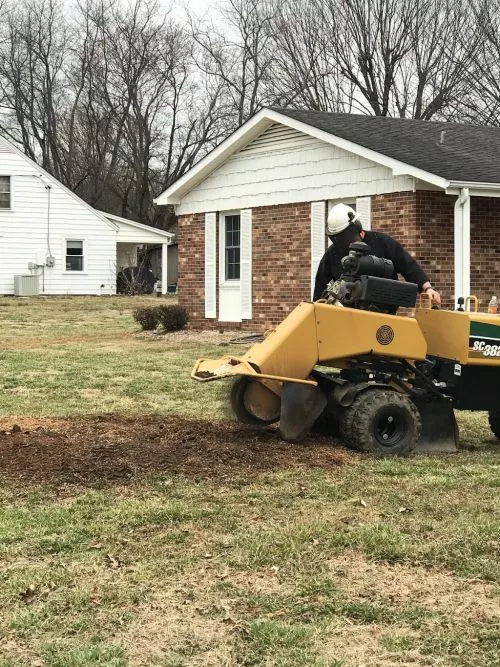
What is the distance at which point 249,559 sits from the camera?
14.2 feet

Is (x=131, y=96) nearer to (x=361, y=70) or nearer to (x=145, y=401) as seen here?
(x=361, y=70)

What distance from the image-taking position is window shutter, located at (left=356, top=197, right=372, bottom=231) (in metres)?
14.6

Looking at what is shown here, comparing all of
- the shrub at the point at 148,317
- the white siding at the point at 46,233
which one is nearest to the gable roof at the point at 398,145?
the shrub at the point at 148,317

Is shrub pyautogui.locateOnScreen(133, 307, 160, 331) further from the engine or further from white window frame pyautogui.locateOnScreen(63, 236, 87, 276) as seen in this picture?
white window frame pyautogui.locateOnScreen(63, 236, 87, 276)

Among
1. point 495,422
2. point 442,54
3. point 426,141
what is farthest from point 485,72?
point 495,422

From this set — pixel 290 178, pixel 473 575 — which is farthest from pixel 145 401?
pixel 290 178

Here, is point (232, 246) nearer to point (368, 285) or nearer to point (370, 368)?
point (370, 368)

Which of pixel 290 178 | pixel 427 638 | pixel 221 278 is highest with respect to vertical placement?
pixel 290 178

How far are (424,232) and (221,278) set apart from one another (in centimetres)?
535

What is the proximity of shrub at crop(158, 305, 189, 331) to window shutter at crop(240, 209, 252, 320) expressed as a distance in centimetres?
152

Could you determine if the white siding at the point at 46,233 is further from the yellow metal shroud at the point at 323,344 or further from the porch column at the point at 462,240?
the yellow metal shroud at the point at 323,344

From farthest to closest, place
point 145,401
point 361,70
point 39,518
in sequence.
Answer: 1. point 361,70
2. point 145,401
3. point 39,518

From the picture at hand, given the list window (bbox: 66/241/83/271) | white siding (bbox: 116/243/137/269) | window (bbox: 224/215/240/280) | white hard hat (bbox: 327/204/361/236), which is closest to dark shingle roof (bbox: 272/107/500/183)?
window (bbox: 224/215/240/280)

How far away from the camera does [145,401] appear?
Result: 30.9 feet
